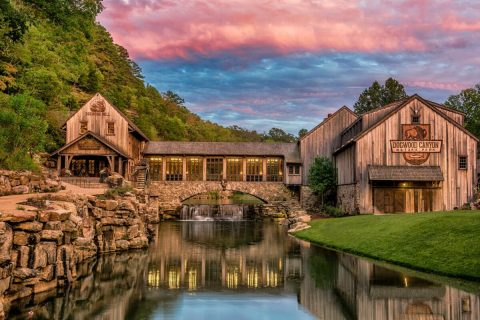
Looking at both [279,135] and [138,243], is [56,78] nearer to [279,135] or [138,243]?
[138,243]

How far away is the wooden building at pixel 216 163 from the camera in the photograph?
6178cm

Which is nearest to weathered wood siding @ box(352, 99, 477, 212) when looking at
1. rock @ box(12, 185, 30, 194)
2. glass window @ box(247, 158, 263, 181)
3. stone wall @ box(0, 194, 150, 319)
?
glass window @ box(247, 158, 263, 181)

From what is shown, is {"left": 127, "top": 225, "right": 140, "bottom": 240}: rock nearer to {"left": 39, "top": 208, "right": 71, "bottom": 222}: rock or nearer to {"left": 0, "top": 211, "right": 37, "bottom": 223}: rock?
{"left": 39, "top": 208, "right": 71, "bottom": 222}: rock

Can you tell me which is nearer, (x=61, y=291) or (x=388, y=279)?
(x=61, y=291)

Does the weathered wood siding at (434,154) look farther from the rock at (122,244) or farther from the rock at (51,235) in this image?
the rock at (51,235)

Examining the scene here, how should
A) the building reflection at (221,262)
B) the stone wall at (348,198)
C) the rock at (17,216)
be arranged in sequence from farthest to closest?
the stone wall at (348,198) → the building reflection at (221,262) → the rock at (17,216)

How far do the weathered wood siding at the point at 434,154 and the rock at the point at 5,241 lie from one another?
34.2 metres

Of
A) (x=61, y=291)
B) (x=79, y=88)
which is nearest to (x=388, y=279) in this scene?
(x=61, y=291)

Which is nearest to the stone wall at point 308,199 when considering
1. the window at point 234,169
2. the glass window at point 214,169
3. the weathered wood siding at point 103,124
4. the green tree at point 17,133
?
the window at point 234,169

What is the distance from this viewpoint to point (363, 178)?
43.4m

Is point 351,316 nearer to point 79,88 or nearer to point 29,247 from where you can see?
point 29,247

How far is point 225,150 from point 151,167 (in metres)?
10.3

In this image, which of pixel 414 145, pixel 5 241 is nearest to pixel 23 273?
pixel 5 241

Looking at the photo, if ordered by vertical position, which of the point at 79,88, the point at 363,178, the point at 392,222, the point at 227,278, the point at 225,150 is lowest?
the point at 227,278
